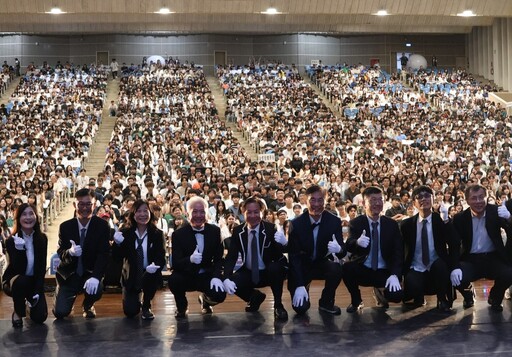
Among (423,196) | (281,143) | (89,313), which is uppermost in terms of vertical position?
(281,143)

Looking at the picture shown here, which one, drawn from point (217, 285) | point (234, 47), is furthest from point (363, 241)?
point (234, 47)

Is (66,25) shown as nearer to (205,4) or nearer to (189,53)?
(189,53)

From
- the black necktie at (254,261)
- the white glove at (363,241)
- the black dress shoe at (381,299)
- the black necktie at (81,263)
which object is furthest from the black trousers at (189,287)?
the black dress shoe at (381,299)

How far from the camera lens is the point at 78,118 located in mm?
21297

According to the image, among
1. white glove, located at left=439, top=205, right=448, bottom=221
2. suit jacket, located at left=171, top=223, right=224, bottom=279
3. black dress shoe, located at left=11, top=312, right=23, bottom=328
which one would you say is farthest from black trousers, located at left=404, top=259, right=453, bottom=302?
white glove, located at left=439, top=205, right=448, bottom=221

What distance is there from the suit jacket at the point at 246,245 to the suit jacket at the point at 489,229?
136 centimetres

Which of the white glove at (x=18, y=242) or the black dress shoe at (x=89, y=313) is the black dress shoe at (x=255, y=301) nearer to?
the black dress shoe at (x=89, y=313)

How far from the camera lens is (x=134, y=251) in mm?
5836

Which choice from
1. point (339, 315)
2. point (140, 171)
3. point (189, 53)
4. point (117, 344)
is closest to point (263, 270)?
point (339, 315)

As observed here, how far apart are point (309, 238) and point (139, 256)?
123 cm

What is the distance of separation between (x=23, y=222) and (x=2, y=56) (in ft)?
88.6

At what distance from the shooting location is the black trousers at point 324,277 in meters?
5.77

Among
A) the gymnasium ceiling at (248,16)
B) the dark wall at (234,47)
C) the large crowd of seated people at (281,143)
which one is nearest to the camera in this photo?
the large crowd of seated people at (281,143)

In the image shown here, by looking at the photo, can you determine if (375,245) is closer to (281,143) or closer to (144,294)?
(144,294)
